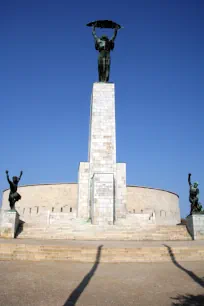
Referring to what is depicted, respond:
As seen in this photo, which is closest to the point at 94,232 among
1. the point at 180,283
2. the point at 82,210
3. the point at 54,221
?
the point at 54,221

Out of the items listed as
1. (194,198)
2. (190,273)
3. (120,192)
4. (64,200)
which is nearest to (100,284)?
(190,273)

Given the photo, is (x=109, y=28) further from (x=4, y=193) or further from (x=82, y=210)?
(x=4, y=193)

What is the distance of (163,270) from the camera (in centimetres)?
609

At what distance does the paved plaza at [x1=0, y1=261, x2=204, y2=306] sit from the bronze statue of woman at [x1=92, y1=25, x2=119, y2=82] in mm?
14915

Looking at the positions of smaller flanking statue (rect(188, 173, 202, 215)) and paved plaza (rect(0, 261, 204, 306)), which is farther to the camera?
smaller flanking statue (rect(188, 173, 202, 215))

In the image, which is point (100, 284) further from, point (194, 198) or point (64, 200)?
point (64, 200)

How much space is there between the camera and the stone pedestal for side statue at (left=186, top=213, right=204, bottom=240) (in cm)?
1147

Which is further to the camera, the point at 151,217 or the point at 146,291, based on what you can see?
the point at 151,217

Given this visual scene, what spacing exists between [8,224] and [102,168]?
6750 mm

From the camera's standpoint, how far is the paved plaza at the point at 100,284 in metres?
3.87

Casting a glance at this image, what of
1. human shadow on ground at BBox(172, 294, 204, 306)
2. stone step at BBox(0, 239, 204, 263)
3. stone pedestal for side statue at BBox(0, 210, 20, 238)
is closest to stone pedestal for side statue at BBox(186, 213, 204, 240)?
stone step at BBox(0, 239, 204, 263)

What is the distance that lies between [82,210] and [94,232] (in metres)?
4.38

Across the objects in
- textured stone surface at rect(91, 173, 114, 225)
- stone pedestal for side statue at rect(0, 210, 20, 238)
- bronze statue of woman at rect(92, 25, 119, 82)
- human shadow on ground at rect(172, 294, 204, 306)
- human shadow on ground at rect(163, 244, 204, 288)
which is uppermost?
bronze statue of woman at rect(92, 25, 119, 82)

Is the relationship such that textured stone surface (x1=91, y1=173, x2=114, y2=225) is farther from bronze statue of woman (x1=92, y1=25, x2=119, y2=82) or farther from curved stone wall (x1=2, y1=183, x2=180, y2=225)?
curved stone wall (x1=2, y1=183, x2=180, y2=225)
